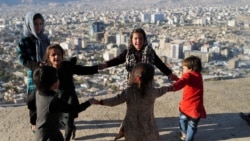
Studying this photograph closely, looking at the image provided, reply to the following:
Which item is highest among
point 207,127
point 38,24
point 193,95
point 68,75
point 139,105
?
point 38,24

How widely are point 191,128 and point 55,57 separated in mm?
1478

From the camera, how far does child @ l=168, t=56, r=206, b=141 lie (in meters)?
3.37

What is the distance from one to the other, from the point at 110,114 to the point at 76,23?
5415 centimetres

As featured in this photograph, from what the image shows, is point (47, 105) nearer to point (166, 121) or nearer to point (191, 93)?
point (191, 93)

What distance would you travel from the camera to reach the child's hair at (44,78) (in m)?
2.48

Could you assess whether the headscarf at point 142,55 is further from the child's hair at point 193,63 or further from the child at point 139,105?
the child at point 139,105

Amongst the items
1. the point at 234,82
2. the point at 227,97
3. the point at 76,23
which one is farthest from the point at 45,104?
the point at 76,23

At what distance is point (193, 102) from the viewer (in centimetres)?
349

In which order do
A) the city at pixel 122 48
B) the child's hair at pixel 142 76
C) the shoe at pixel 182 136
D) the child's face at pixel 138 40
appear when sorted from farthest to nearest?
the city at pixel 122 48, the shoe at pixel 182 136, the child's face at pixel 138 40, the child's hair at pixel 142 76

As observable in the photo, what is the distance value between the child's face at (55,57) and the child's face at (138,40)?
69 cm

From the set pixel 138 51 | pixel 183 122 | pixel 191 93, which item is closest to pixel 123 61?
pixel 138 51

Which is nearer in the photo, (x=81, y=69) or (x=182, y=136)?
(x=81, y=69)

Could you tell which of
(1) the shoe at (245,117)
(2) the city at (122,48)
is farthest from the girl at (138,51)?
(2) the city at (122,48)

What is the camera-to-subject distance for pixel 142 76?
2631 mm
